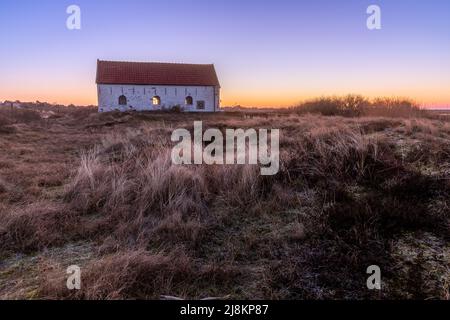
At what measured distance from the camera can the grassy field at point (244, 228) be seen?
2750 mm

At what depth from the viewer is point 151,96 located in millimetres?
33906

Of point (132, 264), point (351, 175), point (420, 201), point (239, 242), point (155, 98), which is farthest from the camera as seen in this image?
point (155, 98)

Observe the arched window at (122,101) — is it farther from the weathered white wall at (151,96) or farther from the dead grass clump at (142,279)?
the dead grass clump at (142,279)

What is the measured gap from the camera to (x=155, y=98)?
34.5m

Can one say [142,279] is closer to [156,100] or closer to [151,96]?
[151,96]

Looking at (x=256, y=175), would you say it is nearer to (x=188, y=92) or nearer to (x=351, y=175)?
(x=351, y=175)

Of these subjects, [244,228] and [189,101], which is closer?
[244,228]

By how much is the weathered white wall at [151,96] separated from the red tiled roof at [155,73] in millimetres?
519

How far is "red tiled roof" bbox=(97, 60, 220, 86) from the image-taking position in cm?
3312

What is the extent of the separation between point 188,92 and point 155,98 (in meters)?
3.60

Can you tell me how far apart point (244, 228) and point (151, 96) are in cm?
3197

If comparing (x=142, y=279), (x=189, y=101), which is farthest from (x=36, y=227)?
(x=189, y=101)
